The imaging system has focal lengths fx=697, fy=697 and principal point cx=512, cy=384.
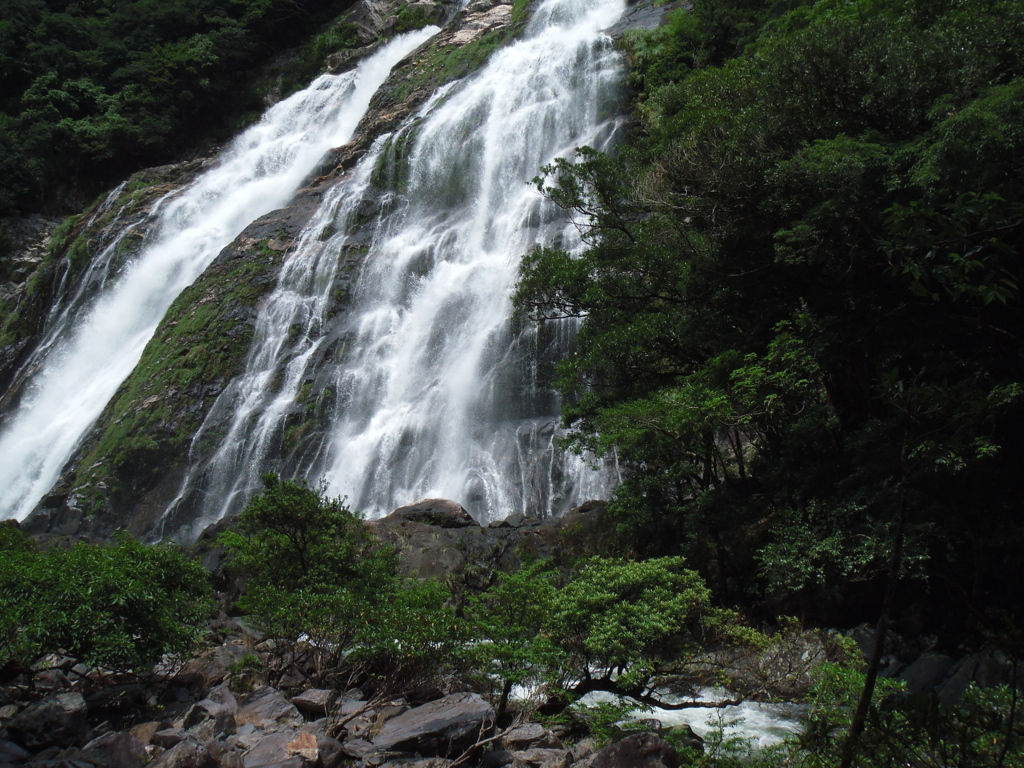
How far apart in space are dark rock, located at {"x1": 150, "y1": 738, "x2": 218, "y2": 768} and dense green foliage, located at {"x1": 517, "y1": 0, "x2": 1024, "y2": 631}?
5.84 m

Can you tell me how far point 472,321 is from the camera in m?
19.1

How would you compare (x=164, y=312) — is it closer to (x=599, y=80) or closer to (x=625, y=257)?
(x=599, y=80)

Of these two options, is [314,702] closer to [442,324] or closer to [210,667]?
[210,667]

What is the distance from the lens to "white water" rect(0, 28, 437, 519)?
22219mm

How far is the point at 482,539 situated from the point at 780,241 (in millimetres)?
7164

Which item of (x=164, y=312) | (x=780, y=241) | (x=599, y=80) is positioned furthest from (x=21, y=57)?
(x=780, y=241)

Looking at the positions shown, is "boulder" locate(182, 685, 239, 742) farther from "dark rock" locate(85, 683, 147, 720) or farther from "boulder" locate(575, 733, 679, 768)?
"boulder" locate(575, 733, 679, 768)

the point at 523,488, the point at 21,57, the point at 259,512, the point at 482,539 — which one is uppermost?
the point at 21,57

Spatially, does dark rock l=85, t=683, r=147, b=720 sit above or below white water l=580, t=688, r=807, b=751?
above

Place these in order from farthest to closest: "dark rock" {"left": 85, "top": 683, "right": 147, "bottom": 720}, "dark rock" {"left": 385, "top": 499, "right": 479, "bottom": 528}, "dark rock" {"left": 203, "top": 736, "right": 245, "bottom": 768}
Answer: "dark rock" {"left": 385, "top": 499, "right": 479, "bottom": 528} → "dark rock" {"left": 85, "top": 683, "right": 147, "bottom": 720} → "dark rock" {"left": 203, "top": 736, "right": 245, "bottom": 768}

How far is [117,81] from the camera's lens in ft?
120

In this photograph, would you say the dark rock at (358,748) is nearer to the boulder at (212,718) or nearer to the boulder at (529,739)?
the boulder at (212,718)

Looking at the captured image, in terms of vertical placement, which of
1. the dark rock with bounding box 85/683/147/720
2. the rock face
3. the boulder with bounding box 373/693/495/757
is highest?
the dark rock with bounding box 85/683/147/720

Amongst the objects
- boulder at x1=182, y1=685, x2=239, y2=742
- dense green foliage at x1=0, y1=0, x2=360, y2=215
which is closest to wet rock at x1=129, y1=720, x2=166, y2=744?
boulder at x1=182, y1=685, x2=239, y2=742
